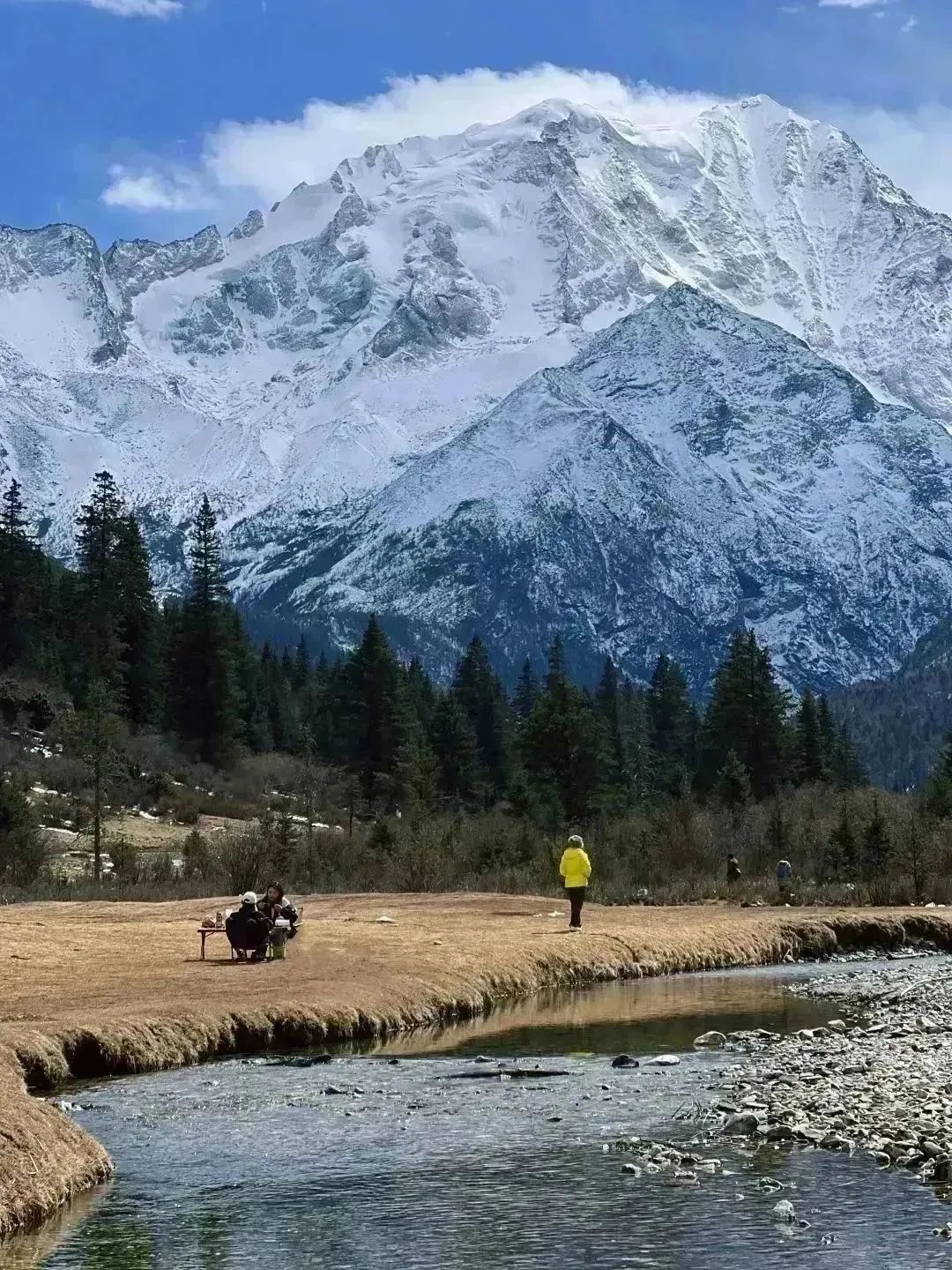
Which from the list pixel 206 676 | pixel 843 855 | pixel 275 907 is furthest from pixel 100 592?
pixel 275 907

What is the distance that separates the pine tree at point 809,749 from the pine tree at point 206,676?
1506 inches

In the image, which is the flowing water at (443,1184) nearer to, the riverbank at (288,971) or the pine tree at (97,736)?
the riverbank at (288,971)

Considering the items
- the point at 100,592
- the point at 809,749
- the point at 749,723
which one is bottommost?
the point at 809,749

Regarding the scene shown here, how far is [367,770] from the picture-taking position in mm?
109875

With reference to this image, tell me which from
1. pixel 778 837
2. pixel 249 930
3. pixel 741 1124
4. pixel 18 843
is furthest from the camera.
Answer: pixel 778 837

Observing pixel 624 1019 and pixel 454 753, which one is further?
pixel 454 753

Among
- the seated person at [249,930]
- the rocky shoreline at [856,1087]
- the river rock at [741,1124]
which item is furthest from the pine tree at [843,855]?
the river rock at [741,1124]

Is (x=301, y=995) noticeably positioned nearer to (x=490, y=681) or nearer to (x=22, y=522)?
(x=22, y=522)

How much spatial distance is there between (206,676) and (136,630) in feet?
18.6

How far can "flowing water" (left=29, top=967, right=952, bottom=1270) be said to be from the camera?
15.4 metres

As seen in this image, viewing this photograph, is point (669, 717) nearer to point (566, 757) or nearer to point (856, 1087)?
point (566, 757)

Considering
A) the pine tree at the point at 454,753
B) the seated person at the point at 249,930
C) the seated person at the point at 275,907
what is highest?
the pine tree at the point at 454,753

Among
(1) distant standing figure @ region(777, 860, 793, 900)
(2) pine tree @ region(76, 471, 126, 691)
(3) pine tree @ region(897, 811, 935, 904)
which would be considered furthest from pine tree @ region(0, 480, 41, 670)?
(3) pine tree @ region(897, 811, 935, 904)

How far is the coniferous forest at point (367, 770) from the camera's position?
6391 centimetres
